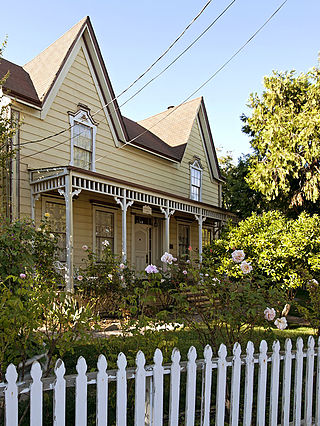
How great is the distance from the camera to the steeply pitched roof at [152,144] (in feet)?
49.6

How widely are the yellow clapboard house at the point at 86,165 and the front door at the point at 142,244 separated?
0.14ft

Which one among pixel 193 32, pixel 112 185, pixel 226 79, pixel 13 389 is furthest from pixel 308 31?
pixel 13 389

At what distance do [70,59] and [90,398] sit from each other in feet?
35.1

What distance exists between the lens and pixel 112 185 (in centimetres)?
1097

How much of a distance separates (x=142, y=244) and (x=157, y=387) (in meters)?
12.6

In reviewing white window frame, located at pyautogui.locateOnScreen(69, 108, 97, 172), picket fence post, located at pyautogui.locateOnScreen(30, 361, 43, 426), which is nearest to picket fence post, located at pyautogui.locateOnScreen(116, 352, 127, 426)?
picket fence post, located at pyautogui.locateOnScreen(30, 361, 43, 426)

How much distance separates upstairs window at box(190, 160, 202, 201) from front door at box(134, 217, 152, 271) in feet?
12.4

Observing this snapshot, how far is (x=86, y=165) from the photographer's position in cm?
1234

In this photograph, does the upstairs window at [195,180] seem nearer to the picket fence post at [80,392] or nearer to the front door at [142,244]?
the front door at [142,244]

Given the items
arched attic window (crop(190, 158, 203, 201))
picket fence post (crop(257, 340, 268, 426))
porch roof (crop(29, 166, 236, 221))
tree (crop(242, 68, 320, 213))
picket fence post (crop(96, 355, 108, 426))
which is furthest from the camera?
arched attic window (crop(190, 158, 203, 201))

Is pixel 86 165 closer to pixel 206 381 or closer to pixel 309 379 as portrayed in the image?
pixel 309 379

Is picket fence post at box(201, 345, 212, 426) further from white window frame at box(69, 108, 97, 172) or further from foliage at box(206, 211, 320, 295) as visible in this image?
white window frame at box(69, 108, 97, 172)

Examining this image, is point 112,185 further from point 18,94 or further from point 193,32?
point 193,32

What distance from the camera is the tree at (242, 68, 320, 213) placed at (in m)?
13.2
